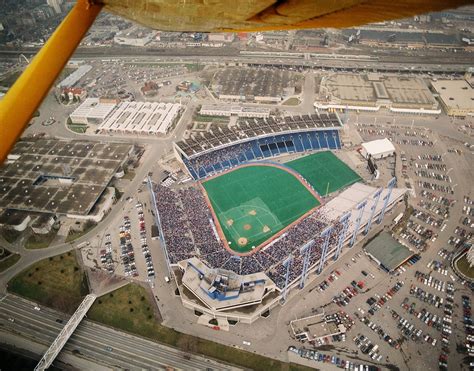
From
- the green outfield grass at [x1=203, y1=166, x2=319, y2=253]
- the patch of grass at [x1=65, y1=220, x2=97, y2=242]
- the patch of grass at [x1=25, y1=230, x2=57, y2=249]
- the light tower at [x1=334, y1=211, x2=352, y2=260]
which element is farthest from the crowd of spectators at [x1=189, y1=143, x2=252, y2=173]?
the patch of grass at [x1=25, y1=230, x2=57, y2=249]

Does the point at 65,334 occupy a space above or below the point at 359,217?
below

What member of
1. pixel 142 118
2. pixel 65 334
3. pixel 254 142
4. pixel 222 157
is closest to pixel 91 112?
pixel 142 118

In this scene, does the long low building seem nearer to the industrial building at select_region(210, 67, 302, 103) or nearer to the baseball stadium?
the baseball stadium

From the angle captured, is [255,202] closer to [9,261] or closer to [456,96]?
[9,261]

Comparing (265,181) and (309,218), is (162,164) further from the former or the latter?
(309,218)

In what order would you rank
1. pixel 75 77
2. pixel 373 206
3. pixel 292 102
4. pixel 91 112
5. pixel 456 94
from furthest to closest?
pixel 75 77
pixel 292 102
pixel 456 94
pixel 91 112
pixel 373 206

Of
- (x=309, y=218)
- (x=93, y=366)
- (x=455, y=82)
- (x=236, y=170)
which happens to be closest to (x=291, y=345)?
(x=309, y=218)
